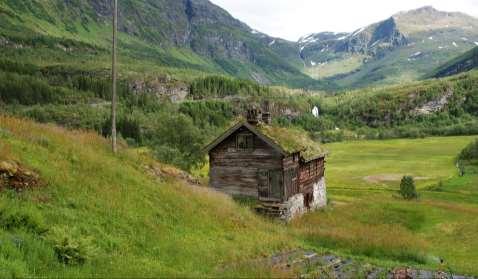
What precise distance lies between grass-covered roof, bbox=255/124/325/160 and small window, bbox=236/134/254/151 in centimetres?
133

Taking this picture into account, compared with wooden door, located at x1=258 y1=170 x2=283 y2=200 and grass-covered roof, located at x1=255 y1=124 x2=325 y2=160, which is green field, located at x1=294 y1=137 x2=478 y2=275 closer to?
wooden door, located at x1=258 y1=170 x2=283 y2=200

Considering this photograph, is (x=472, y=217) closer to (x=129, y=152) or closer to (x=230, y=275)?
(x=129, y=152)

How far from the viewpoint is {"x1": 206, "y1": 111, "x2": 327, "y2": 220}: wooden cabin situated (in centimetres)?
4378

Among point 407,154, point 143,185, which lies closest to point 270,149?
point 143,185

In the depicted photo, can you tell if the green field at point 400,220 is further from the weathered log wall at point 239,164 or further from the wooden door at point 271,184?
the weathered log wall at point 239,164

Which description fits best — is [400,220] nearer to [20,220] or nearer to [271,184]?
[271,184]

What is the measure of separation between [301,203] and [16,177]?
32485 millimetres

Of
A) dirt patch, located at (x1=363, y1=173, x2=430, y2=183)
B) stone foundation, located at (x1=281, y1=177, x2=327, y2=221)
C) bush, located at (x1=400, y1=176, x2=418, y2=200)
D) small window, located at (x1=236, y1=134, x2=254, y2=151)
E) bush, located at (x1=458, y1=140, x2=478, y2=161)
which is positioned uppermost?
small window, located at (x1=236, y1=134, x2=254, y2=151)

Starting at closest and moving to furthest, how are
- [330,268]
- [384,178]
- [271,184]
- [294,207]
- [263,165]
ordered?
1. [330,268]
2. [271,184]
3. [263,165]
4. [294,207]
5. [384,178]

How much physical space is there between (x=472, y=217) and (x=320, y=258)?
111ft

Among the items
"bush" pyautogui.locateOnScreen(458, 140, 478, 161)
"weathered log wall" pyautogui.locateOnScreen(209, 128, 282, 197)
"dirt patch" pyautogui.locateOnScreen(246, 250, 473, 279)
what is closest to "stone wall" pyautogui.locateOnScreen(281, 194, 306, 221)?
"weathered log wall" pyautogui.locateOnScreen(209, 128, 282, 197)

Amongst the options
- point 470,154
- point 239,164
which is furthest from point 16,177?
point 470,154

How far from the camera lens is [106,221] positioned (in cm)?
1962

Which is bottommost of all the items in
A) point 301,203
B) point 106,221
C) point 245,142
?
point 301,203
